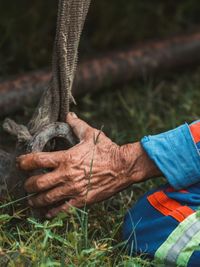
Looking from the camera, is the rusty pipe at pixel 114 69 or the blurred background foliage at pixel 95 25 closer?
the rusty pipe at pixel 114 69

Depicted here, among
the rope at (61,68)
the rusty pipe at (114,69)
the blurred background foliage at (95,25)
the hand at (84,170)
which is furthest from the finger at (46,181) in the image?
the blurred background foliage at (95,25)

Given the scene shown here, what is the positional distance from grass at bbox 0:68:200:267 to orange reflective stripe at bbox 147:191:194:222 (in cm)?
16

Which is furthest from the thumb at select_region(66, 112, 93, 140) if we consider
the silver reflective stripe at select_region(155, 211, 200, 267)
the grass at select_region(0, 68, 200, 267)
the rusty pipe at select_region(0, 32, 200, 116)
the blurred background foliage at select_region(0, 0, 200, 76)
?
the blurred background foliage at select_region(0, 0, 200, 76)

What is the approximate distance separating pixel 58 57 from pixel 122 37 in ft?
6.09

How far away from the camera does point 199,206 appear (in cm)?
212

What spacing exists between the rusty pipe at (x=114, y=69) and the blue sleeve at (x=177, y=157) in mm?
968

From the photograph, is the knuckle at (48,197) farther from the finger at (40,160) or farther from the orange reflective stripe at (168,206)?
the orange reflective stripe at (168,206)

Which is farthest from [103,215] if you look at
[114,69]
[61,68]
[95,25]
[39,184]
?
[95,25]

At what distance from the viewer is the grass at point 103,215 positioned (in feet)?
6.53

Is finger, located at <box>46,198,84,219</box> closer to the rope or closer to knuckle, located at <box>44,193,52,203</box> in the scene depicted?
knuckle, located at <box>44,193,52,203</box>

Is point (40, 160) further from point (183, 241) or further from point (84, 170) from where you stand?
point (183, 241)

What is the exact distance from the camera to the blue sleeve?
211 centimetres

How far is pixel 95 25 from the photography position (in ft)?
13.6

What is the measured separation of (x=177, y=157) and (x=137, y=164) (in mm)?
138
